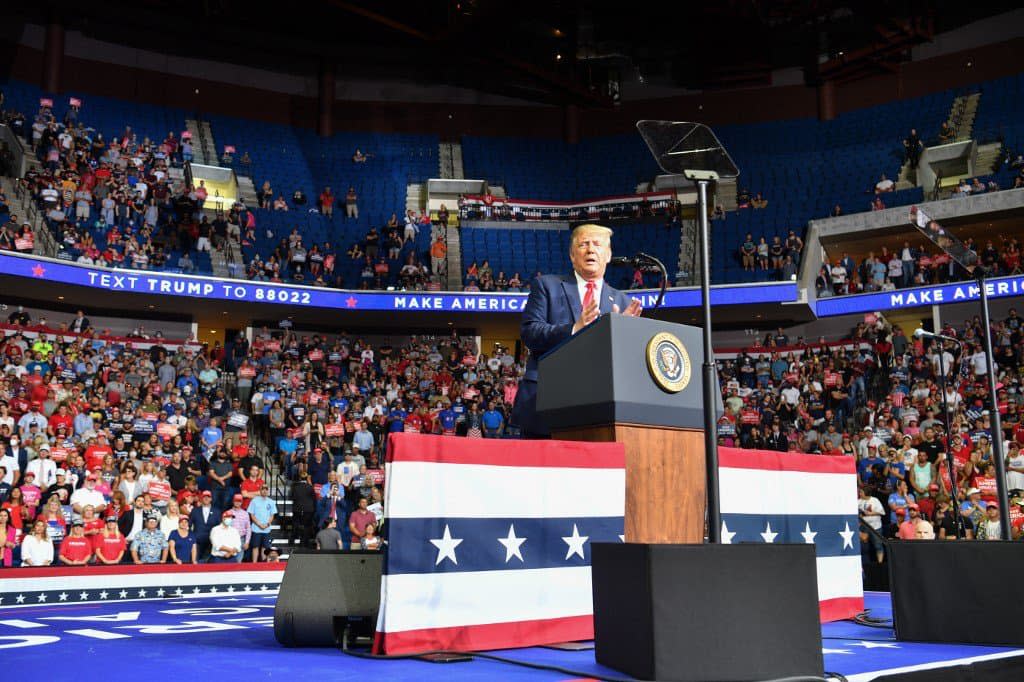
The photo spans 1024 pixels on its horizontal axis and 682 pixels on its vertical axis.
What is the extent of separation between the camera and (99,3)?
26.0m

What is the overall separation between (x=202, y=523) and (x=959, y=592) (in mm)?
9745

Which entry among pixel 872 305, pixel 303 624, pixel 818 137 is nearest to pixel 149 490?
pixel 303 624

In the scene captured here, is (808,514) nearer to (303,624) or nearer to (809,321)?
(303,624)

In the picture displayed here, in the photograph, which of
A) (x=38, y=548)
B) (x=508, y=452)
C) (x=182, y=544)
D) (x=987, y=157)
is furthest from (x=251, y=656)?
(x=987, y=157)

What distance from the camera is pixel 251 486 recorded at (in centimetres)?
1292

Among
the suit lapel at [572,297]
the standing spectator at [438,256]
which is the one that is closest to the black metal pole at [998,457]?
the suit lapel at [572,297]

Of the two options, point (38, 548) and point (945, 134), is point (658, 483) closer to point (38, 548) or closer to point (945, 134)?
point (38, 548)

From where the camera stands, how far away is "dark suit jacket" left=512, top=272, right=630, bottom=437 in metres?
4.58

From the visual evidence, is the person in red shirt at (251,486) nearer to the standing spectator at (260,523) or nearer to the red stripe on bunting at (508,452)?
the standing spectator at (260,523)

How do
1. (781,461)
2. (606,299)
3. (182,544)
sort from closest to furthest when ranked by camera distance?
(606,299), (781,461), (182,544)

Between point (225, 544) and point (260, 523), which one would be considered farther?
point (260, 523)

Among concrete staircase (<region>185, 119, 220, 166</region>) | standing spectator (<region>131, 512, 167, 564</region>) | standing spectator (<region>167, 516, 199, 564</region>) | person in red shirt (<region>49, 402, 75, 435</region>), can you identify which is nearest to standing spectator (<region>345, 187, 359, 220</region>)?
concrete staircase (<region>185, 119, 220, 166</region>)

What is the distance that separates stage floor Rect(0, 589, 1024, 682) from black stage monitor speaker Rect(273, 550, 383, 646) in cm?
9

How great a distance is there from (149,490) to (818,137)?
2325 cm
